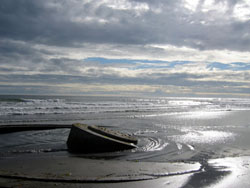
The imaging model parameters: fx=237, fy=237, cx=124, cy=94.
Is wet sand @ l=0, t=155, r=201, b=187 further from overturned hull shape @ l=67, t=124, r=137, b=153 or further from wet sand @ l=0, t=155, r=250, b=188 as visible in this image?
overturned hull shape @ l=67, t=124, r=137, b=153

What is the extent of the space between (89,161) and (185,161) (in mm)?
→ 2896

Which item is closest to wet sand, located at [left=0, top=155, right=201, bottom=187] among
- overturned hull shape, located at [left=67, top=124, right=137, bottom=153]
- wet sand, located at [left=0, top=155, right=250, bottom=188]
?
wet sand, located at [left=0, top=155, right=250, bottom=188]

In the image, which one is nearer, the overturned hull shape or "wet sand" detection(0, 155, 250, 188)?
"wet sand" detection(0, 155, 250, 188)

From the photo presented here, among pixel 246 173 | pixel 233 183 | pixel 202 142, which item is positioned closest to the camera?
pixel 233 183

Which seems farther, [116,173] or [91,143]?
[91,143]

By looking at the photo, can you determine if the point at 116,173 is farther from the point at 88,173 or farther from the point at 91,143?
the point at 91,143

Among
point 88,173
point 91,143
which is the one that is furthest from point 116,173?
point 91,143

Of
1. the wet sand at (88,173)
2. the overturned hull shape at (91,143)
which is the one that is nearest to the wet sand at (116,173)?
the wet sand at (88,173)

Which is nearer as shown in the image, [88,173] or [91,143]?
[88,173]

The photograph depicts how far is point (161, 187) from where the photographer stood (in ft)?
15.5

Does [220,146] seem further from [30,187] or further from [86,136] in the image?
[30,187]

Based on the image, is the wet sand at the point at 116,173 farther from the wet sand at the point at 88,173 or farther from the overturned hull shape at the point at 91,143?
the overturned hull shape at the point at 91,143

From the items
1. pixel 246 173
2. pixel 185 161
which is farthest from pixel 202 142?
pixel 246 173

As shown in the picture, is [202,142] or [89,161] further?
[202,142]
